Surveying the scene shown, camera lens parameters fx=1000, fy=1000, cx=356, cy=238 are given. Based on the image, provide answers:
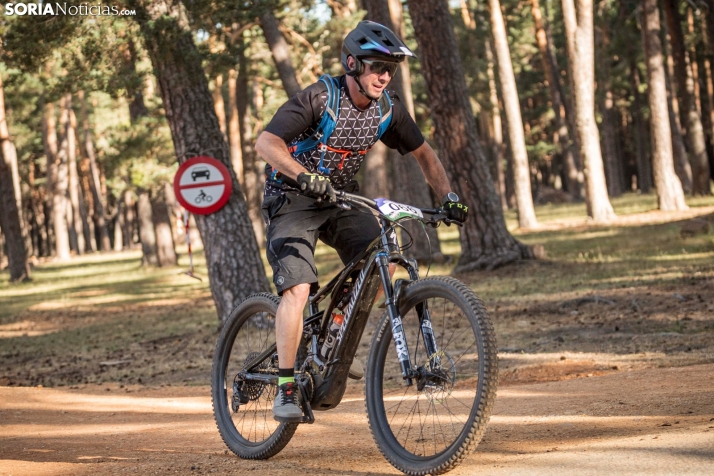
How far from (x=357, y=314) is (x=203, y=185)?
8.15 m

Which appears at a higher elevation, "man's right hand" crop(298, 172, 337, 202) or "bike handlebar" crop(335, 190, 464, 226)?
"man's right hand" crop(298, 172, 337, 202)

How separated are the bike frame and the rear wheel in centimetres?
31

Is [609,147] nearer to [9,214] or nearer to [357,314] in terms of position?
[9,214]

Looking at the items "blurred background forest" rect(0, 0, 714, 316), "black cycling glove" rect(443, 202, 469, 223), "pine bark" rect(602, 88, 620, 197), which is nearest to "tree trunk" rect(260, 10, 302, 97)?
"blurred background forest" rect(0, 0, 714, 316)

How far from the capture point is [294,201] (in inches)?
219

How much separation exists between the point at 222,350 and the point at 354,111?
2.17m

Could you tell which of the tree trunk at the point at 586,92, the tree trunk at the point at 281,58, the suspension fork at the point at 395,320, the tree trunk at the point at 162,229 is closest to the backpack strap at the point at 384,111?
the suspension fork at the point at 395,320

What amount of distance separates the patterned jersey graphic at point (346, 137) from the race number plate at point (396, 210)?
52 cm

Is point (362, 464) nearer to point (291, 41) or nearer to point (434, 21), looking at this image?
point (434, 21)

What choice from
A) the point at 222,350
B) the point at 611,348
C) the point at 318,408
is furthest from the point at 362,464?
the point at 611,348

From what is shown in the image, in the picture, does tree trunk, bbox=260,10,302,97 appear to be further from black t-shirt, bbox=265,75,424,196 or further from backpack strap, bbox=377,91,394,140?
backpack strap, bbox=377,91,394,140

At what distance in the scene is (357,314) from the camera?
→ 5.36m

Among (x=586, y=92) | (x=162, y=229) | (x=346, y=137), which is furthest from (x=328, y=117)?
(x=162, y=229)

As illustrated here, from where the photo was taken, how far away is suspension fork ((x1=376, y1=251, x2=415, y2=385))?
4.89m
